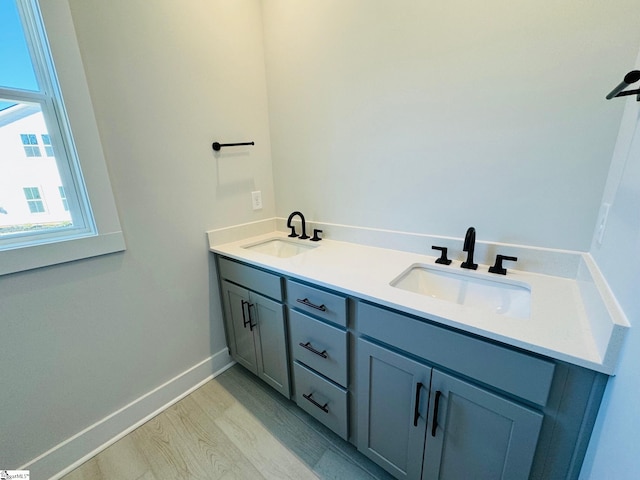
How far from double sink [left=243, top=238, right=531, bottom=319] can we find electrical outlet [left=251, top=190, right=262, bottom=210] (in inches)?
46.6

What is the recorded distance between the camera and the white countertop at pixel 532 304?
0.66 meters

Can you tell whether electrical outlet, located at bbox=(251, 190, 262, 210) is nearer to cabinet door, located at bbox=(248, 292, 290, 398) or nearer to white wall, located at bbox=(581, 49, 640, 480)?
cabinet door, located at bbox=(248, 292, 290, 398)

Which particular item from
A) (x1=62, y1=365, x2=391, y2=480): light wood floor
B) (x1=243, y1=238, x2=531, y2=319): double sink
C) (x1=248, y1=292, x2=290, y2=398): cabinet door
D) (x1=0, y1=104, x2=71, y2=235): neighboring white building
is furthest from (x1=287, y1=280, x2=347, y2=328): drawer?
(x1=0, y1=104, x2=71, y2=235): neighboring white building

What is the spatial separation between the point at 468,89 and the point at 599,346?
1032 millimetres

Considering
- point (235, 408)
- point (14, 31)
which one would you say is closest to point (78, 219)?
point (14, 31)

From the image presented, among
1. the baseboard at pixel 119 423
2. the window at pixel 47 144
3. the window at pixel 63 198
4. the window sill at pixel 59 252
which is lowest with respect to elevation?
the baseboard at pixel 119 423

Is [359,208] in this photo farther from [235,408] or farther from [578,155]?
[235,408]

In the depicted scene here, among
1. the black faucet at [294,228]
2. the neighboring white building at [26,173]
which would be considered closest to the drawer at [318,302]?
the black faucet at [294,228]

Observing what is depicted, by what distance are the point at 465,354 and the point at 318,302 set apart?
0.60 m

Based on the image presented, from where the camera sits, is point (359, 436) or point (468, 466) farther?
point (359, 436)

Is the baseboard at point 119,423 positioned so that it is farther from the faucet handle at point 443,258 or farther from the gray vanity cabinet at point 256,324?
the faucet handle at point 443,258

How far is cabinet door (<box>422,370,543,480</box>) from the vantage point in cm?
77

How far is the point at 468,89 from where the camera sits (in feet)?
3.74

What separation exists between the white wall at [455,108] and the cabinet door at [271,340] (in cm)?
70
